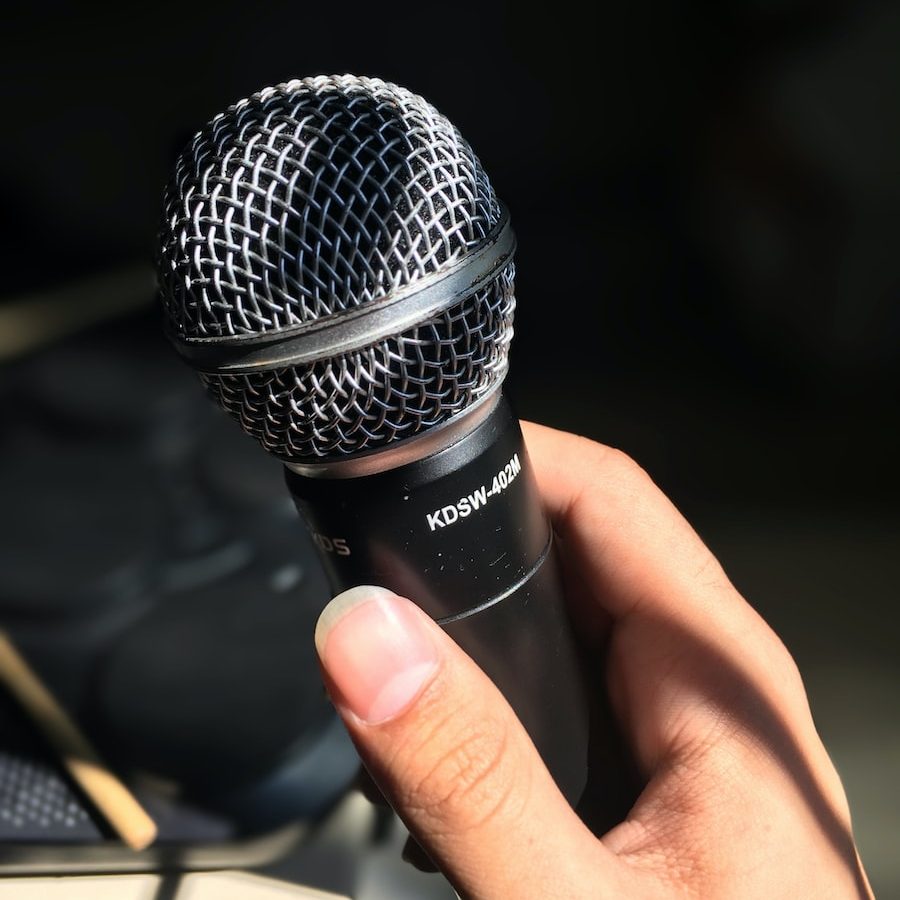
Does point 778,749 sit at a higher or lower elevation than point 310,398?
lower

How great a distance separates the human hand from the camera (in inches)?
16.1

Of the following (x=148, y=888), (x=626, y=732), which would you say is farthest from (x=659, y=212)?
(x=148, y=888)

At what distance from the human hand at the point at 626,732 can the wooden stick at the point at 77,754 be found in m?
0.38

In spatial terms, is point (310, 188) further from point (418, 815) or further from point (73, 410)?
point (73, 410)

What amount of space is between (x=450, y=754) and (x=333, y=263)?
0.21 metres

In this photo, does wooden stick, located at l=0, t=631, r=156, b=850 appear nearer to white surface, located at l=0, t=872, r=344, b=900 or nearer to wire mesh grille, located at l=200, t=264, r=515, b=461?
white surface, located at l=0, t=872, r=344, b=900

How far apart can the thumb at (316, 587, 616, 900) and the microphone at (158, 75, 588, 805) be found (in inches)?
0.8

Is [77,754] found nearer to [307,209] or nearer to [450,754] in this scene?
[450,754]

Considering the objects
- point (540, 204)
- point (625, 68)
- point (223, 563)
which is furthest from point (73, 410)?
point (625, 68)

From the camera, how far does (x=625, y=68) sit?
4.58 ft

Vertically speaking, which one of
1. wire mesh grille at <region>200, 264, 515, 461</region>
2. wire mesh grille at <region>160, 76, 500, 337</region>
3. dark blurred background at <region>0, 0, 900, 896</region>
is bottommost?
dark blurred background at <region>0, 0, 900, 896</region>

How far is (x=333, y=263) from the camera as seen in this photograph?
34 centimetres

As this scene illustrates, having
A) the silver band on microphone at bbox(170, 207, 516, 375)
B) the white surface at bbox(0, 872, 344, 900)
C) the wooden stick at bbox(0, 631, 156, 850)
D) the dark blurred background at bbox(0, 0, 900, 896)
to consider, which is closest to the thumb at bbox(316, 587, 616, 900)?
the silver band on microphone at bbox(170, 207, 516, 375)

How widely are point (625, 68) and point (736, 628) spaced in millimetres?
1043
